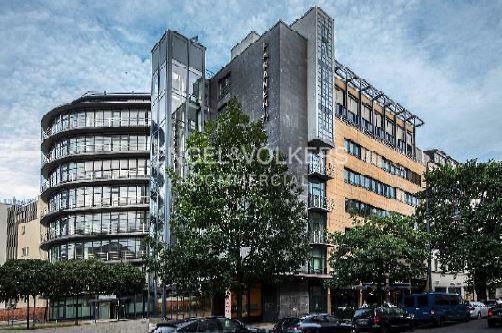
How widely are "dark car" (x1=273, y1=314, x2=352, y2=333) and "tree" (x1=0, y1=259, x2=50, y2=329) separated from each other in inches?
1068

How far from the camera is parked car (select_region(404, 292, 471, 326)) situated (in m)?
36.6

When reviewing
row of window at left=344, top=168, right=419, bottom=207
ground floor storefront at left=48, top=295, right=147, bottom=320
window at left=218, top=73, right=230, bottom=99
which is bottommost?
ground floor storefront at left=48, top=295, right=147, bottom=320

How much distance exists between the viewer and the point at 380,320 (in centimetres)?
3056

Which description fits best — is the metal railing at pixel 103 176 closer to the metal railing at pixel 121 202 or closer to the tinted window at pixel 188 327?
the metal railing at pixel 121 202

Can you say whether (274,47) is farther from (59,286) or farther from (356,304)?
(59,286)

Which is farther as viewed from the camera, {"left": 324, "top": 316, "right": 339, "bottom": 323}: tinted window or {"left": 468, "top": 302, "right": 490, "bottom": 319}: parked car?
{"left": 468, "top": 302, "right": 490, "bottom": 319}: parked car

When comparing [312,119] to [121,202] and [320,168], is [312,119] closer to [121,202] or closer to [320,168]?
[320,168]

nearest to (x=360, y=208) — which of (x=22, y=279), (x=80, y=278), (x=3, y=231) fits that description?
(x=80, y=278)

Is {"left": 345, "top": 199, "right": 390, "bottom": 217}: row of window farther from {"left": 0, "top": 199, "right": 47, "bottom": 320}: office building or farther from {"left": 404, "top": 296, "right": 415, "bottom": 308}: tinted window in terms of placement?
{"left": 0, "top": 199, "right": 47, "bottom": 320}: office building

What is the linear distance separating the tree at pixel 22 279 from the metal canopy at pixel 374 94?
3151 cm

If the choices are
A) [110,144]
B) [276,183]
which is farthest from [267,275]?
[110,144]

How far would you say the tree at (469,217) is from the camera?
4575 centimetres

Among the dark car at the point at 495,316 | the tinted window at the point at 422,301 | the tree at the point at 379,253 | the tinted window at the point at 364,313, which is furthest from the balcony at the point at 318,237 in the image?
the dark car at the point at 495,316

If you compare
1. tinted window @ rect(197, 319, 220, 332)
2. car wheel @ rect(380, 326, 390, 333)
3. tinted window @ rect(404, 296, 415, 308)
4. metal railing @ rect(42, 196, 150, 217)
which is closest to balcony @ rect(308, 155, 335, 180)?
tinted window @ rect(404, 296, 415, 308)
